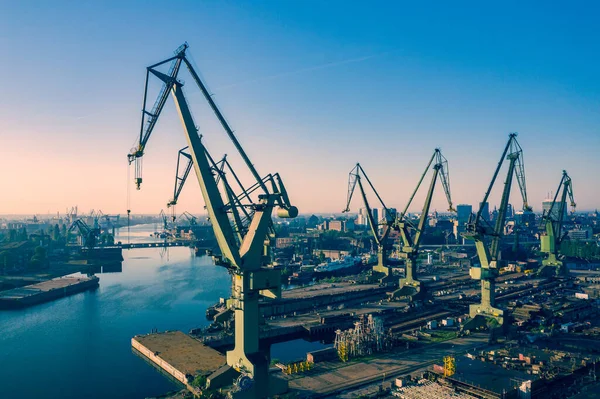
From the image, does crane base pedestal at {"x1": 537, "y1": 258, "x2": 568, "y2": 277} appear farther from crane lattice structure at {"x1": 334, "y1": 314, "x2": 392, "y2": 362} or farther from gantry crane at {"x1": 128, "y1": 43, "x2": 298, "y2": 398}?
gantry crane at {"x1": 128, "y1": 43, "x2": 298, "y2": 398}

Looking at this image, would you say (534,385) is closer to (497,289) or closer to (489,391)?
(489,391)

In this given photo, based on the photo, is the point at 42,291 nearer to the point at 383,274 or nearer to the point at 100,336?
the point at 100,336

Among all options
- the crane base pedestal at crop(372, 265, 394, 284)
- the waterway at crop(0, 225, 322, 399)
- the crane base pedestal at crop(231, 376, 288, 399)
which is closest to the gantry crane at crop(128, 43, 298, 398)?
the crane base pedestal at crop(231, 376, 288, 399)

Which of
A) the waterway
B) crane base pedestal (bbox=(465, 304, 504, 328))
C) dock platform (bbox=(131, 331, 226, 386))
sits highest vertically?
crane base pedestal (bbox=(465, 304, 504, 328))

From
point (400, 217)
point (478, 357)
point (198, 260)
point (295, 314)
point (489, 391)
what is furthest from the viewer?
point (198, 260)

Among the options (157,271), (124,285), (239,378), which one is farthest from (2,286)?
(239,378)

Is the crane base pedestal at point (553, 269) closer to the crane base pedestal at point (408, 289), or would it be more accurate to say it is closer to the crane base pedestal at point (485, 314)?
the crane base pedestal at point (408, 289)

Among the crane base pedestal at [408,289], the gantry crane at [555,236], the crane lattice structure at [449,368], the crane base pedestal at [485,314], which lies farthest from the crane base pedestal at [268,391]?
the gantry crane at [555,236]
